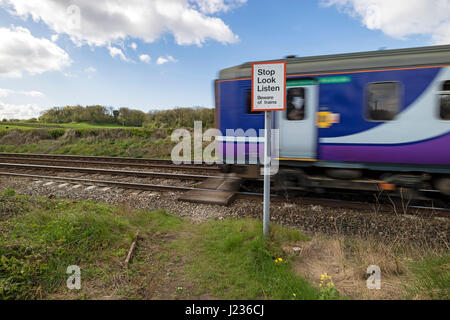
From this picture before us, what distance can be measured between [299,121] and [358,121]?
133 centimetres

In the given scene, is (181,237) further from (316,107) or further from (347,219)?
(316,107)

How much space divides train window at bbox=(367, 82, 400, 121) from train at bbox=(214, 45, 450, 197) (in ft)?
0.06

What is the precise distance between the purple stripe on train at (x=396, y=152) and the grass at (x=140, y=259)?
2.54 meters

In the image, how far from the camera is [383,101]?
5477 mm

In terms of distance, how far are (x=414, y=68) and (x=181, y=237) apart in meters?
6.05

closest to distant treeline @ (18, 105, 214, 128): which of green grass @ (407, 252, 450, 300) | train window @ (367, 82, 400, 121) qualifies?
train window @ (367, 82, 400, 121)

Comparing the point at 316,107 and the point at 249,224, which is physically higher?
the point at 316,107

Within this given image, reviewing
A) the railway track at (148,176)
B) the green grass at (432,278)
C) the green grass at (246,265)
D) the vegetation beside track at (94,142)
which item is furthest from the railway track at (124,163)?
the green grass at (432,278)

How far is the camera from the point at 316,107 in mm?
5953

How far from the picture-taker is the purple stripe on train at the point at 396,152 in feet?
17.1

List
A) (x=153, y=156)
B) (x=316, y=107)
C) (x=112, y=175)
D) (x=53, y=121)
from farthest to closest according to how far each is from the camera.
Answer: (x=53, y=121) < (x=153, y=156) < (x=112, y=175) < (x=316, y=107)

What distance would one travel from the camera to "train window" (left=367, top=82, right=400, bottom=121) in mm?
5402
